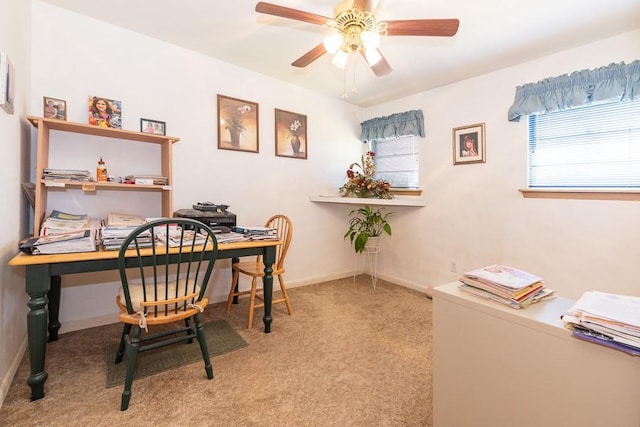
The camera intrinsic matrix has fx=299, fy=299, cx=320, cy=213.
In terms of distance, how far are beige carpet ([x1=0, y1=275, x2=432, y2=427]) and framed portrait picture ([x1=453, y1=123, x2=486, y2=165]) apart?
1.69 metres

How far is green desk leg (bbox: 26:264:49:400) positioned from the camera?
4.70 feet

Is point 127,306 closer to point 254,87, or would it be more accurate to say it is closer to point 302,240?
point 302,240

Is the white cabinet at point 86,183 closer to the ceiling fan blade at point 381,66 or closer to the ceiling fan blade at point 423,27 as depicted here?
the ceiling fan blade at point 381,66

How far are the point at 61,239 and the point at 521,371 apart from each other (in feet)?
7.05

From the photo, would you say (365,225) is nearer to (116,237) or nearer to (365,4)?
(365,4)

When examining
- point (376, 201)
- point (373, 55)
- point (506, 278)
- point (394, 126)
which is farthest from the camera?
point (394, 126)

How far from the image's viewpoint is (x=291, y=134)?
11.1 ft

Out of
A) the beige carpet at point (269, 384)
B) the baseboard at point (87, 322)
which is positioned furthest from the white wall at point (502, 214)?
the baseboard at point (87, 322)

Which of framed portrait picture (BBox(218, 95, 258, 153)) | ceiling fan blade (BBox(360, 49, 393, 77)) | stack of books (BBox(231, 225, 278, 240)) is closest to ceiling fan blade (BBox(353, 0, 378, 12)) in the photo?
ceiling fan blade (BBox(360, 49, 393, 77))

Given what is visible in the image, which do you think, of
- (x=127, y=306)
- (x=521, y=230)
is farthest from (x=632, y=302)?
(x=127, y=306)

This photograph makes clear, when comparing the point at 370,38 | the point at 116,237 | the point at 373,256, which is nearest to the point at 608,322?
the point at 370,38

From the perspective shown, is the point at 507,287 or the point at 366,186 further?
the point at 366,186

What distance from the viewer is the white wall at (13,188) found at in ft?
5.00

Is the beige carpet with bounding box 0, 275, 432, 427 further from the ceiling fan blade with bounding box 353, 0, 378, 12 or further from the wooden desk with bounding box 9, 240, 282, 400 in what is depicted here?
the ceiling fan blade with bounding box 353, 0, 378, 12
